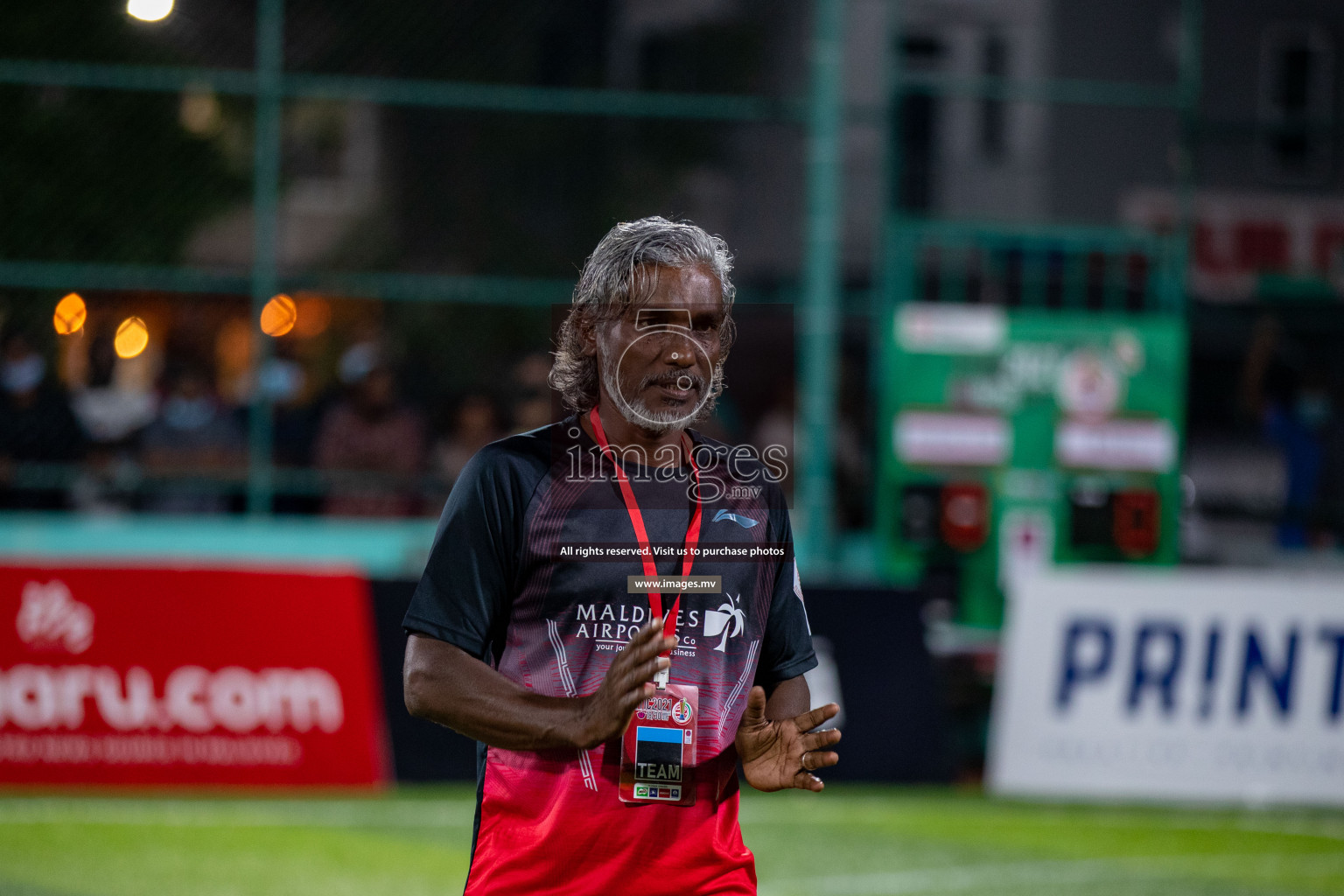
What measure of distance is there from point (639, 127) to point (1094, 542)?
5.23m

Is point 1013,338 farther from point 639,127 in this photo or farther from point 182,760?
point 182,760

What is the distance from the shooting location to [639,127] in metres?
13.8

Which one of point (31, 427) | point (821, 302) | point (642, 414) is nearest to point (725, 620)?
point (642, 414)

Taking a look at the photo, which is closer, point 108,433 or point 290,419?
point 108,433

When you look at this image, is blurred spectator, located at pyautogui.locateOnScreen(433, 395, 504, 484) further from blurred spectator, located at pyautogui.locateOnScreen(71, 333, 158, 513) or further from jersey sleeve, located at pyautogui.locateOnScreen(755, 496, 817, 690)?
jersey sleeve, located at pyautogui.locateOnScreen(755, 496, 817, 690)

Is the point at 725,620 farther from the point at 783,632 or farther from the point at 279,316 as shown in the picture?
the point at 279,316

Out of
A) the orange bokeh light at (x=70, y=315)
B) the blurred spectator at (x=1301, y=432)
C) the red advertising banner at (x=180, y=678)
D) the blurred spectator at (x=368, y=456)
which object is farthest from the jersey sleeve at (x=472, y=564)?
the blurred spectator at (x=1301, y=432)

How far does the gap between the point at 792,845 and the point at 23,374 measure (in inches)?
236

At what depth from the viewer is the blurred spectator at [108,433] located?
1069 cm

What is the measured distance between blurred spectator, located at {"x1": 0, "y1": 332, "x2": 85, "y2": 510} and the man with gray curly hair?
8.76 meters

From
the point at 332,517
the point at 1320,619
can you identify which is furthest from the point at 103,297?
the point at 1320,619

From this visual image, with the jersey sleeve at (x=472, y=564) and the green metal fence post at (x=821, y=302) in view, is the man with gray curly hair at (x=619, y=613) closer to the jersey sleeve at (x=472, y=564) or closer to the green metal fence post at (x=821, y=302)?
the jersey sleeve at (x=472, y=564)

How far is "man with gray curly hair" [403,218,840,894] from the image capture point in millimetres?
2645

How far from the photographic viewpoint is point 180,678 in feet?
28.1
